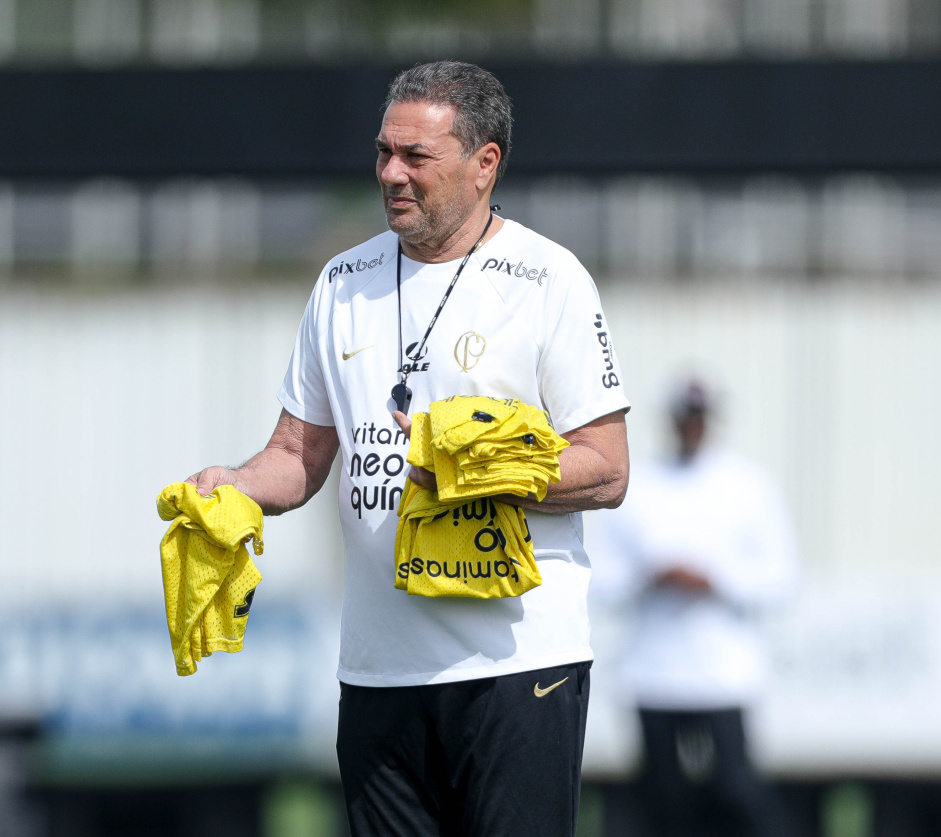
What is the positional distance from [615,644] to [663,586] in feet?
2.82

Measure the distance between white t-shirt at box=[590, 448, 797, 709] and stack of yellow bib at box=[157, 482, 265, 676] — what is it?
3.17m

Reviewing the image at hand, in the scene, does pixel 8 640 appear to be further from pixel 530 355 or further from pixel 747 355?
pixel 530 355

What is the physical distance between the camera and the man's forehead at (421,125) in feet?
8.13

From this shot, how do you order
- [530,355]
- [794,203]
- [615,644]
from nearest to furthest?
[530,355], [615,644], [794,203]

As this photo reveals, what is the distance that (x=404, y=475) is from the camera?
2484 millimetres

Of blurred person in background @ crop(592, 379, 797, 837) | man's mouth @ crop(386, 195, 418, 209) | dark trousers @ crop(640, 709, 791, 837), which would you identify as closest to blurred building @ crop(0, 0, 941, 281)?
blurred person in background @ crop(592, 379, 797, 837)

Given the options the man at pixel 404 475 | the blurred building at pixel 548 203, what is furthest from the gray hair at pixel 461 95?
the blurred building at pixel 548 203

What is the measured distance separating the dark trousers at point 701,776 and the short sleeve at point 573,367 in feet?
10.4

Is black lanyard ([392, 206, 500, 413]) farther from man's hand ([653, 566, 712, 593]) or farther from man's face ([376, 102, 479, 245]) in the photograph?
man's hand ([653, 566, 712, 593])

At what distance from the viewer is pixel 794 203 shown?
264 inches

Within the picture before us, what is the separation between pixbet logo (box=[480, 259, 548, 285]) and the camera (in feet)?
A: 8.35

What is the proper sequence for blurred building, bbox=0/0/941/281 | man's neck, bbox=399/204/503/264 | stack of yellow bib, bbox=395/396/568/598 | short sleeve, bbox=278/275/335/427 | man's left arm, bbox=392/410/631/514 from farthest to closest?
blurred building, bbox=0/0/941/281
short sleeve, bbox=278/275/335/427
man's neck, bbox=399/204/503/264
man's left arm, bbox=392/410/631/514
stack of yellow bib, bbox=395/396/568/598

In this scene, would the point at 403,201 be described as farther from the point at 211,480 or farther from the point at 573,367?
the point at 211,480

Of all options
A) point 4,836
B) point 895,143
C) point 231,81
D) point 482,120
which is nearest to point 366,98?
point 231,81
